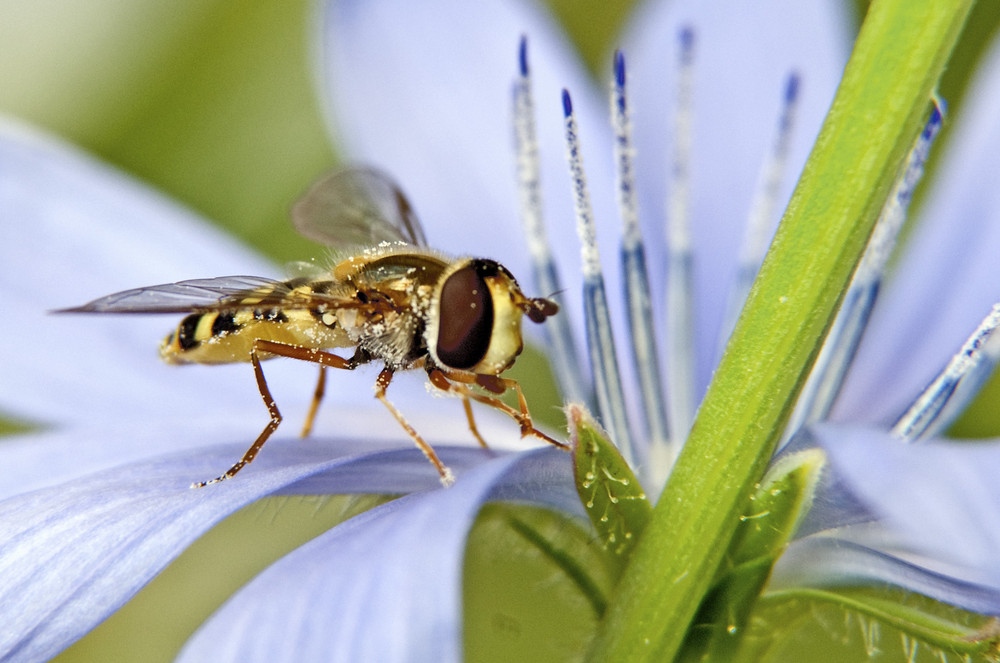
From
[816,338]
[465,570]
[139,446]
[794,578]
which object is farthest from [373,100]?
[816,338]

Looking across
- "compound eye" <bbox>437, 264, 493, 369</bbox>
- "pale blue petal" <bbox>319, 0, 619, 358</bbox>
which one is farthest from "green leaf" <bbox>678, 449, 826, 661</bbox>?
"pale blue petal" <bbox>319, 0, 619, 358</bbox>

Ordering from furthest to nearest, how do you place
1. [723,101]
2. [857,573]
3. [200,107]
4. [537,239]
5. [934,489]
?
[200,107]
[723,101]
[537,239]
[857,573]
[934,489]

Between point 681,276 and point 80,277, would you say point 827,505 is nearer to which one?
point 681,276

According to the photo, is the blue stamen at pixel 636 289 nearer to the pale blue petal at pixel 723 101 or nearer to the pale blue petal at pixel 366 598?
the pale blue petal at pixel 723 101

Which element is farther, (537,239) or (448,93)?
(448,93)

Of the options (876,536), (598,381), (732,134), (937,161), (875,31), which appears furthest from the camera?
(937,161)

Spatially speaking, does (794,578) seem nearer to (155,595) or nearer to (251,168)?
(155,595)

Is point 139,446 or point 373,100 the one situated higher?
point 373,100

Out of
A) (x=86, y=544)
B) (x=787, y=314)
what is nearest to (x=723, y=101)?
(x=787, y=314)
